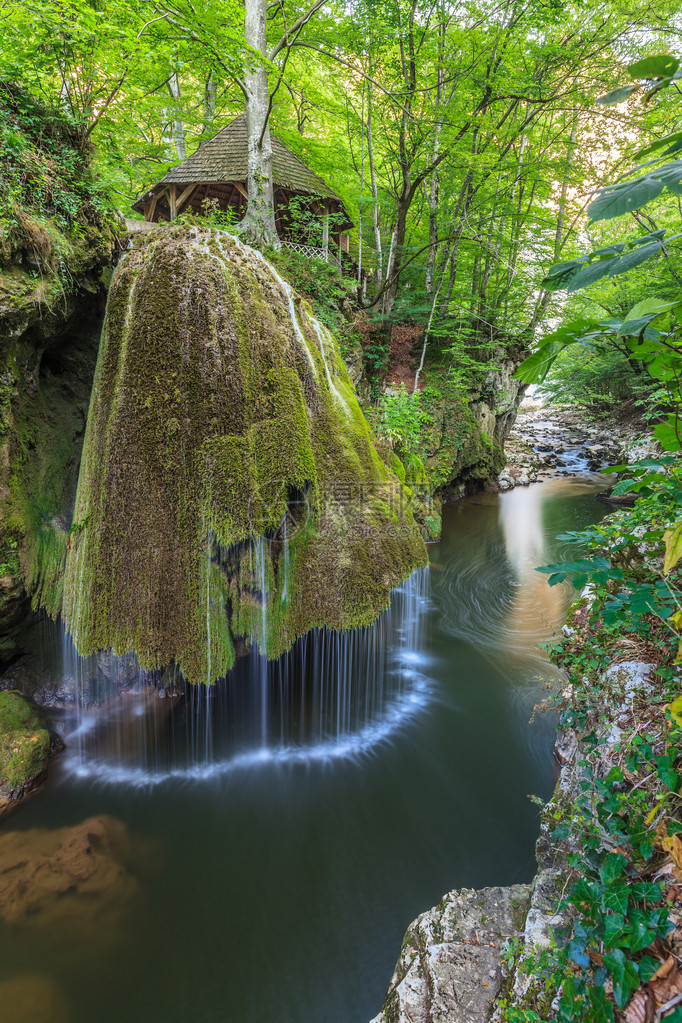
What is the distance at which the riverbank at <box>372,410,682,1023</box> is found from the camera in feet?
4.92

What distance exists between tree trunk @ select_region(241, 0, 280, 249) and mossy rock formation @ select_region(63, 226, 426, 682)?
3.72 meters

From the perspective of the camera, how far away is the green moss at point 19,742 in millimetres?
3850

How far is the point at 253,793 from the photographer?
403 cm

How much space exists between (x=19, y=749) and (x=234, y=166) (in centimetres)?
1223

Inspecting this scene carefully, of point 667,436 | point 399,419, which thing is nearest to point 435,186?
point 399,419

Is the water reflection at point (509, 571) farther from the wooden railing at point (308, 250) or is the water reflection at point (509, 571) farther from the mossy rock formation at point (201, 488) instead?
the wooden railing at point (308, 250)

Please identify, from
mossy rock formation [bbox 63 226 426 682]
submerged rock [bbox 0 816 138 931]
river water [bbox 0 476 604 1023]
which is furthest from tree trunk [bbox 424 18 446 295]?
submerged rock [bbox 0 816 138 931]

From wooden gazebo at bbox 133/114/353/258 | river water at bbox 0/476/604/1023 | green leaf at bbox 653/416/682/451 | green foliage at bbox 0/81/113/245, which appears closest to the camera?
green leaf at bbox 653/416/682/451

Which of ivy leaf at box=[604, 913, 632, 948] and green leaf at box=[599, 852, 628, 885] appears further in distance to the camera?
green leaf at box=[599, 852, 628, 885]

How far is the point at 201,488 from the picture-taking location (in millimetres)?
3801

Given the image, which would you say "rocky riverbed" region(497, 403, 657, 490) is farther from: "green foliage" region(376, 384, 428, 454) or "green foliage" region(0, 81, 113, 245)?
"green foliage" region(0, 81, 113, 245)

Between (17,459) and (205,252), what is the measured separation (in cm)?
275

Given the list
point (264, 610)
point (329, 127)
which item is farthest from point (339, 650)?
point (329, 127)

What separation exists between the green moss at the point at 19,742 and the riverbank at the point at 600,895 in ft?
11.4
